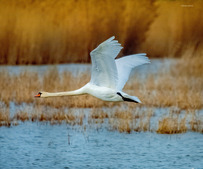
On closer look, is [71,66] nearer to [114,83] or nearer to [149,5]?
[149,5]

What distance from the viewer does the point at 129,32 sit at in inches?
730

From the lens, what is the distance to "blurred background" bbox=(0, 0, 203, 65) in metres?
17.1

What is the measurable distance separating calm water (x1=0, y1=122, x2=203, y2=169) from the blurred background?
7.10m

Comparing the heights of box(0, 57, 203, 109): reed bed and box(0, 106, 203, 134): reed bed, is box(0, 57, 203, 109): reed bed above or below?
above

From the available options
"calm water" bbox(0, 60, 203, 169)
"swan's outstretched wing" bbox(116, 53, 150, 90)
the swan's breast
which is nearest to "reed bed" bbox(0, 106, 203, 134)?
"calm water" bbox(0, 60, 203, 169)

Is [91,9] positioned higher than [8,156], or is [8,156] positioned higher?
[91,9]

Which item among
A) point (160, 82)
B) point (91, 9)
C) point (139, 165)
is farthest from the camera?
point (91, 9)

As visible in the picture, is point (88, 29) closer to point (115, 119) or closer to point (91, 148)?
point (115, 119)

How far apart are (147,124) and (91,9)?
30.0 feet

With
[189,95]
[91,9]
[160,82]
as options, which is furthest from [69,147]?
[91,9]

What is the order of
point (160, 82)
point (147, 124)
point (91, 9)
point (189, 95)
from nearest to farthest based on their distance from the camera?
point (147, 124) < point (189, 95) < point (160, 82) < point (91, 9)

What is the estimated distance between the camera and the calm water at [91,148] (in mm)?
8062

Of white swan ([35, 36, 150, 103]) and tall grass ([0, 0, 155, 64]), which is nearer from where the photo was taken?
white swan ([35, 36, 150, 103])

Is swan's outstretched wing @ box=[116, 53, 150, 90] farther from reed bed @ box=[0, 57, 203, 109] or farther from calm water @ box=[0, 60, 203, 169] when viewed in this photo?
reed bed @ box=[0, 57, 203, 109]
